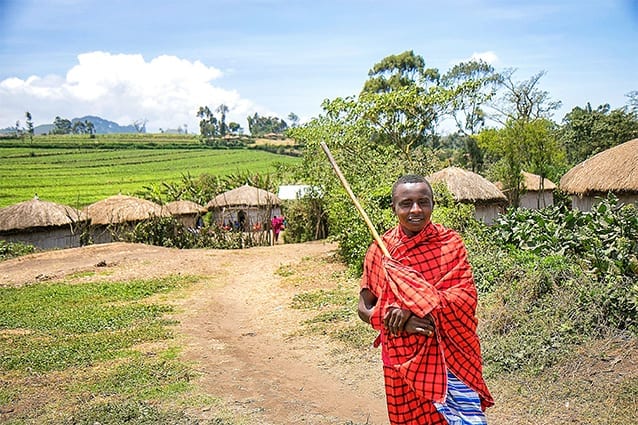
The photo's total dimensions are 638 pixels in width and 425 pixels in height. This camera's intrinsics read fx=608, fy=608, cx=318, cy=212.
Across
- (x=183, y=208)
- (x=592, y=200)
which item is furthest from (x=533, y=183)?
(x=183, y=208)

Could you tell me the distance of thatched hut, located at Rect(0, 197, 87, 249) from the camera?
1638 cm

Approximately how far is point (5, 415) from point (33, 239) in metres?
13.1

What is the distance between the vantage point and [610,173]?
13016 millimetres

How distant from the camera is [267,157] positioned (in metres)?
45.3

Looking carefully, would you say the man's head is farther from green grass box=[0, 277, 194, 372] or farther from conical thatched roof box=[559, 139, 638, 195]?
conical thatched roof box=[559, 139, 638, 195]

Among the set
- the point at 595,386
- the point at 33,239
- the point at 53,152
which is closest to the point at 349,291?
the point at 595,386

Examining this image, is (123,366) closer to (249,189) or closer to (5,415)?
(5,415)

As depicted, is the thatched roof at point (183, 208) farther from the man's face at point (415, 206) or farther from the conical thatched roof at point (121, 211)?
the man's face at point (415, 206)

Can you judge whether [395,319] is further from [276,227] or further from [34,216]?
[276,227]

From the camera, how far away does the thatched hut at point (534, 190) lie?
24.1 metres

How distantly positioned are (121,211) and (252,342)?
39.6ft

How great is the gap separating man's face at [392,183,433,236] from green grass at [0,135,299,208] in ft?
65.5

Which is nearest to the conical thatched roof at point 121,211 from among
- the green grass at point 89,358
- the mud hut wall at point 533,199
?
the green grass at point 89,358

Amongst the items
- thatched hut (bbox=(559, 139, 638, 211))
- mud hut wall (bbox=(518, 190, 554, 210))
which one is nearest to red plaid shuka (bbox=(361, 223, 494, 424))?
thatched hut (bbox=(559, 139, 638, 211))
